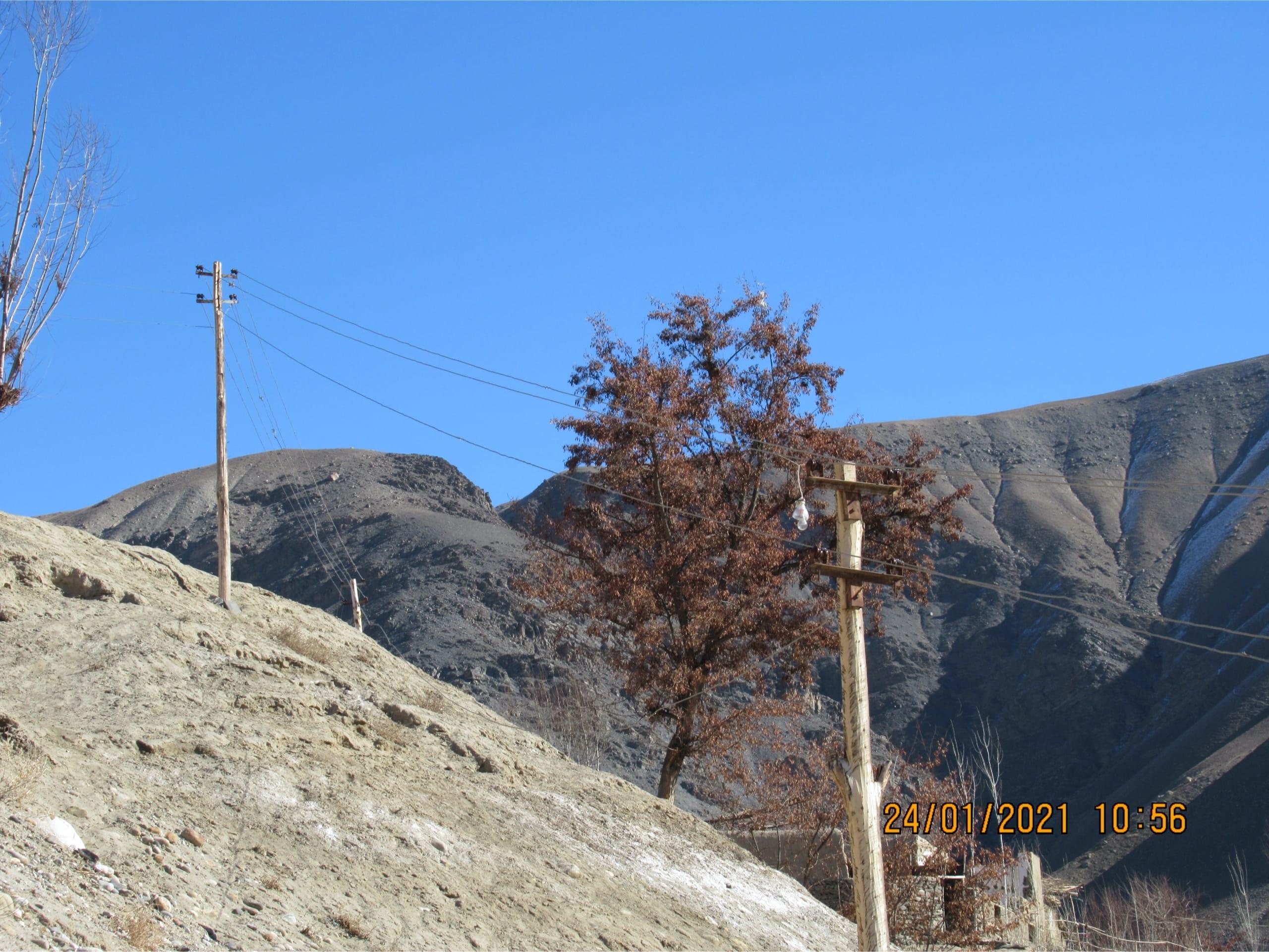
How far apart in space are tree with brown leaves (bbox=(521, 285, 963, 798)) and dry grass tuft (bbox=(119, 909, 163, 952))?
603 inches

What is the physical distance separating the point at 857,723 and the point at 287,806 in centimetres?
610

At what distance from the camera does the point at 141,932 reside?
9.12 meters

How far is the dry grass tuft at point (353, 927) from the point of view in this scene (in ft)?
35.4

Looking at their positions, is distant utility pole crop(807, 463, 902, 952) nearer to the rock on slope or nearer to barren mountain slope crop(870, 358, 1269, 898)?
the rock on slope

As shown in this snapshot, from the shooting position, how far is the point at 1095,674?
83875 millimetres

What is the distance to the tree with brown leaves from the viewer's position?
25.3m

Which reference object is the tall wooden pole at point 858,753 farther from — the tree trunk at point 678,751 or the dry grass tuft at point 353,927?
the tree trunk at point 678,751

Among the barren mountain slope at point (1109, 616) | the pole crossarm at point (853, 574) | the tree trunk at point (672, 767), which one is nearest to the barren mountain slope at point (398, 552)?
the barren mountain slope at point (1109, 616)

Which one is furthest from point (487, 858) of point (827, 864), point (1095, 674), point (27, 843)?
point (1095, 674)

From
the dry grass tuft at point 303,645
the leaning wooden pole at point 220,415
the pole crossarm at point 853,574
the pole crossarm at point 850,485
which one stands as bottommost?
the dry grass tuft at point 303,645

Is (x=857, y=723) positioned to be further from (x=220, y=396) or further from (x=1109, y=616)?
(x=1109, y=616)

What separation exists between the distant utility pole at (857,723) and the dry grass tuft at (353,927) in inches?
194
